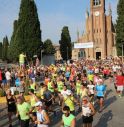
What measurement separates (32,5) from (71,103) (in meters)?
51.9

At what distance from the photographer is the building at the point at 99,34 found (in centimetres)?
9700

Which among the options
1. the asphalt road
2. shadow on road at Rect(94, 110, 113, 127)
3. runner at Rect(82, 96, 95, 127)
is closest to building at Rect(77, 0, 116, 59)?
the asphalt road

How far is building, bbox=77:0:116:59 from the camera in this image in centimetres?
9700

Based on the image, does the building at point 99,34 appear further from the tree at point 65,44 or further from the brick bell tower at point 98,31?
the tree at point 65,44

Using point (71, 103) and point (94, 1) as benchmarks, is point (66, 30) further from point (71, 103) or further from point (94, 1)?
A: point (71, 103)

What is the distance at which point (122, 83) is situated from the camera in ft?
77.6

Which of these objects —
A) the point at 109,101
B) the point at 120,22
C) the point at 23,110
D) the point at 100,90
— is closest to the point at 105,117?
the point at 100,90

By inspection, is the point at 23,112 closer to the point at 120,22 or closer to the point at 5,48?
the point at 120,22

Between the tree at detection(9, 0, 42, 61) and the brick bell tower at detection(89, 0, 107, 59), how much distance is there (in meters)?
34.3

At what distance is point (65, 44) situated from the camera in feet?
302

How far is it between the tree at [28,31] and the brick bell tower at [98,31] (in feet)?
113

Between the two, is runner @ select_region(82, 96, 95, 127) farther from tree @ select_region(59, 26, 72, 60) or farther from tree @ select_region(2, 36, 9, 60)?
tree @ select_region(2, 36, 9, 60)

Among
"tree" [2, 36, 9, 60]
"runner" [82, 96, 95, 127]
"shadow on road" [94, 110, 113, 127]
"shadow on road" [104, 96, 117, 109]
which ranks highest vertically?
"tree" [2, 36, 9, 60]

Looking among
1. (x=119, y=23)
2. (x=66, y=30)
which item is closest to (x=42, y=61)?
(x=119, y=23)
